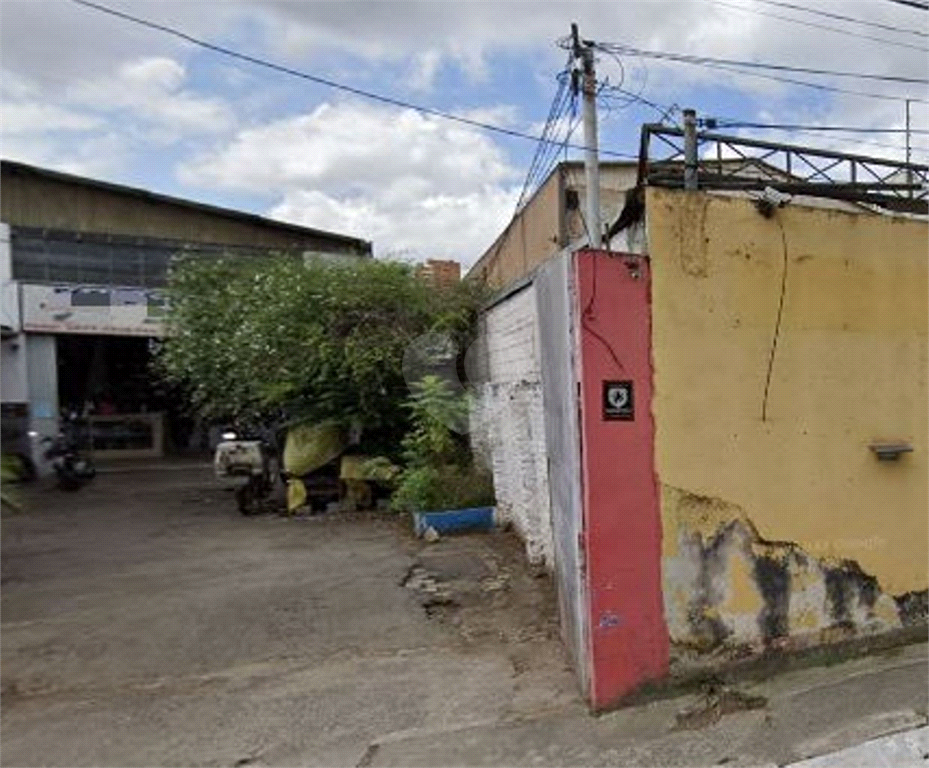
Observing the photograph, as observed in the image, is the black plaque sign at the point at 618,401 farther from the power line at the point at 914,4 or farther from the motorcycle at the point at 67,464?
the motorcycle at the point at 67,464

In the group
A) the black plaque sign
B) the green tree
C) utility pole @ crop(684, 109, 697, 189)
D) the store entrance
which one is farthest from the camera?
the store entrance

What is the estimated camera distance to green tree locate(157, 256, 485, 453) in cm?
1175

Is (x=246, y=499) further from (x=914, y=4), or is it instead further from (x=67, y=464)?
(x=914, y=4)

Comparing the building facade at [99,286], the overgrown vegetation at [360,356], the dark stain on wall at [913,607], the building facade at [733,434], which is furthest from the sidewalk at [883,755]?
the building facade at [99,286]

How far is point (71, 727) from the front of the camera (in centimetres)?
479

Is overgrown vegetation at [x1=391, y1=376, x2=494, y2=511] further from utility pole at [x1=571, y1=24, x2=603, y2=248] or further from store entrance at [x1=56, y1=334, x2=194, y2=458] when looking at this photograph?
store entrance at [x1=56, y1=334, x2=194, y2=458]

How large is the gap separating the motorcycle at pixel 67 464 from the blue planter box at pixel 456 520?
7900 mm

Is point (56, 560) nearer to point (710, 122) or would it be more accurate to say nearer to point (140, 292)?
point (710, 122)

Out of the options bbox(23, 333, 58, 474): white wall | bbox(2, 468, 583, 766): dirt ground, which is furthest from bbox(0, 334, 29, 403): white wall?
bbox(2, 468, 583, 766): dirt ground

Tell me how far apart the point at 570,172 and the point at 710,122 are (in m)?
7.33

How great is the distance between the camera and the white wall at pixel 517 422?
7.69 m

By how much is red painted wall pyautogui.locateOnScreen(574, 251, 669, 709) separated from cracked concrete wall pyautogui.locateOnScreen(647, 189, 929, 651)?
0.09m

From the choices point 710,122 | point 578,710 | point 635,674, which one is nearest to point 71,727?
point 578,710

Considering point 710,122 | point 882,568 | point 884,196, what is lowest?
point 882,568
